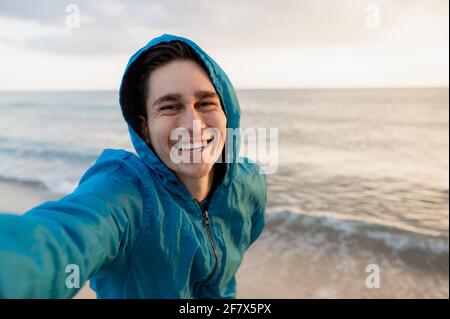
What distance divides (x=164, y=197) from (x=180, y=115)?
1.29 feet

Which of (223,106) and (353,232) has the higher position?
(223,106)

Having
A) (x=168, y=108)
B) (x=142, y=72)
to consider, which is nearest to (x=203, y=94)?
(x=168, y=108)

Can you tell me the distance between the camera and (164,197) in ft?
5.16

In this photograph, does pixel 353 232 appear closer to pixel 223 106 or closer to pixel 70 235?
Result: pixel 223 106

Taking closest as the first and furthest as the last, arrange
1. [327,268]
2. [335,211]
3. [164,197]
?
[164,197] → [327,268] → [335,211]

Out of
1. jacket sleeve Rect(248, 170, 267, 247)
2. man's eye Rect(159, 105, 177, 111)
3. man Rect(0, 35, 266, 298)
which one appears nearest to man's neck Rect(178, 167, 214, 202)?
man Rect(0, 35, 266, 298)

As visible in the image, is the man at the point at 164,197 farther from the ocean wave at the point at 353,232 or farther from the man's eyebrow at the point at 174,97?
the ocean wave at the point at 353,232

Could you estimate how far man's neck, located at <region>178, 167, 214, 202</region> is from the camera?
5.77 feet

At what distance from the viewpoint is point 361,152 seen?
1419 centimetres

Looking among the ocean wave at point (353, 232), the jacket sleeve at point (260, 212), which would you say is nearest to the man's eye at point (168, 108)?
the jacket sleeve at point (260, 212)

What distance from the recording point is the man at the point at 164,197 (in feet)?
3.98

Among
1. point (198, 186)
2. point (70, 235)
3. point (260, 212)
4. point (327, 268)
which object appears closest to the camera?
point (70, 235)

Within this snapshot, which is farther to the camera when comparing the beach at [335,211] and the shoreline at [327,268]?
the beach at [335,211]
